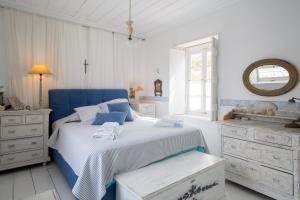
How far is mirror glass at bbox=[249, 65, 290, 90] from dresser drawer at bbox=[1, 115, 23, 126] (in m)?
3.63

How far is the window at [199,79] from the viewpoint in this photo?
373cm

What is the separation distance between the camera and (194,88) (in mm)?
4035

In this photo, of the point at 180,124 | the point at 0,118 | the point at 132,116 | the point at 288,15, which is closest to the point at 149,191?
the point at 180,124

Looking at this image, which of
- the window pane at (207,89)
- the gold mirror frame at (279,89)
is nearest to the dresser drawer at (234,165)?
the gold mirror frame at (279,89)

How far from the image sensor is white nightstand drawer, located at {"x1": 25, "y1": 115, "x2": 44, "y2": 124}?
2.86 m

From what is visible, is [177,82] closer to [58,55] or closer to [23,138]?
[58,55]

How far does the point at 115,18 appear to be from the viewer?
3588 millimetres

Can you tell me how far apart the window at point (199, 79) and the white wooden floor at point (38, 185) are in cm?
170

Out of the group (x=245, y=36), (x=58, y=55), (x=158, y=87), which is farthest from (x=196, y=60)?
(x=58, y=55)

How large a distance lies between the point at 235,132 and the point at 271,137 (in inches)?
16.9

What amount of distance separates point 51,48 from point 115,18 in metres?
1.36

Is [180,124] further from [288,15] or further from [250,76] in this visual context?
[288,15]

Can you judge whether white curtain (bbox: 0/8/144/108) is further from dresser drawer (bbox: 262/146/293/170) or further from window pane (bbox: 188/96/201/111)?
dresser drawer (bbox: 262/146/293/170)

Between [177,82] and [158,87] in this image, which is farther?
[158,87]
